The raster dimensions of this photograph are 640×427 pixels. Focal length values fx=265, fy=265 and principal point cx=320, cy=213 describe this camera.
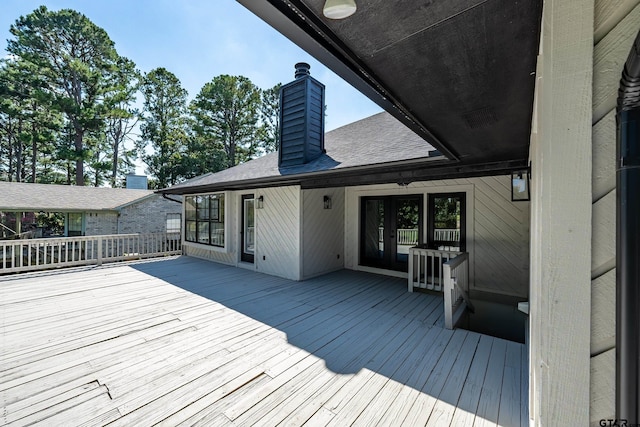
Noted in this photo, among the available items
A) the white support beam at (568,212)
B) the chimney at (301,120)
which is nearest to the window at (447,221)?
the chimney at (301,120)

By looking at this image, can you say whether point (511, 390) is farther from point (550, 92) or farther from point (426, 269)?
point (550, 92)

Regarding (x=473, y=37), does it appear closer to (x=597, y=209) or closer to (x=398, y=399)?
(x=597, y=209)

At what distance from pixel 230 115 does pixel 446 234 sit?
19.0 metres

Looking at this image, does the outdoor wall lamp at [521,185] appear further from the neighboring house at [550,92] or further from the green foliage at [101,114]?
the green foliage at [101,114]

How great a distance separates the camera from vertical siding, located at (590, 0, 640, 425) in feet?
2.50

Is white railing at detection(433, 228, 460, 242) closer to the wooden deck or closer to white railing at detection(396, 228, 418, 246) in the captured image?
white railing at detection(396, 228, 418, 246)

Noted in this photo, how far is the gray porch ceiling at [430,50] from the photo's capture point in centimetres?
103

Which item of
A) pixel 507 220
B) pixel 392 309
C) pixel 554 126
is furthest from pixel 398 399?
pixel 507 220

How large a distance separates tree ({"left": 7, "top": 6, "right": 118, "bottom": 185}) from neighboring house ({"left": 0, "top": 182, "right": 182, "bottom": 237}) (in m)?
4.83

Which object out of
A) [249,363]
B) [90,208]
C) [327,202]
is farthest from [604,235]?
[90,208]

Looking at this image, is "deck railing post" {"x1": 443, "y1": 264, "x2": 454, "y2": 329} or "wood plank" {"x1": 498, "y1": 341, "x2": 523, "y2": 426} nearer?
"wood plank" {"x1": 498, "y1": 341, "x2": 523, "y2": 426}

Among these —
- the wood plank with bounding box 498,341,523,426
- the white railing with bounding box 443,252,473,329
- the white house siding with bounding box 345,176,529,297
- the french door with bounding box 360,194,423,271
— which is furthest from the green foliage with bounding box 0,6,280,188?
the wood plank with bounding box 498,341,523,426

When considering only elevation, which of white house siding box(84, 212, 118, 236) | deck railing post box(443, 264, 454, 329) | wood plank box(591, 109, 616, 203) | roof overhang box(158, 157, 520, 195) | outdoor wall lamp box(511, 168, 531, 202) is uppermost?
roof overhang box(158, 157, 520, 195)

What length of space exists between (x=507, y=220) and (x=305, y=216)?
4.02 m
